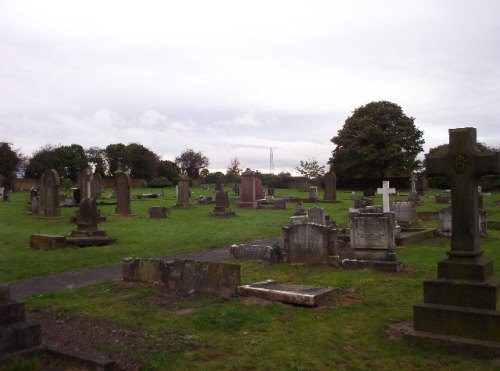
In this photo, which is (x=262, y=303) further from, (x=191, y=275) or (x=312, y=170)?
(x=312, y=170)

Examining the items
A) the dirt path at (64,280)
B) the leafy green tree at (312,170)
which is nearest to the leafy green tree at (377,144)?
the leafy green tree at (312,170)

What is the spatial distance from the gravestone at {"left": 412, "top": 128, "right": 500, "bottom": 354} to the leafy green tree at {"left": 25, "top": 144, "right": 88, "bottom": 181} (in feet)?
214

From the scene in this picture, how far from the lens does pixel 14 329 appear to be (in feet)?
17.0

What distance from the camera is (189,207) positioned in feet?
105

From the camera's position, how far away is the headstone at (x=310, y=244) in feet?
37.5

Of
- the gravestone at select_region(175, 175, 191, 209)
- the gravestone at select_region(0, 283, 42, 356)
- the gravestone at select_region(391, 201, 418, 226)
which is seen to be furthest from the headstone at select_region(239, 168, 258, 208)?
the gravestone at select_region(0, 283, 42, 356)

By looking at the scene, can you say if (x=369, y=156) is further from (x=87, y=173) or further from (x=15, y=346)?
(x=15, y=346)

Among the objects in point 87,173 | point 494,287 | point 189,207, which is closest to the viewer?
point 494,287

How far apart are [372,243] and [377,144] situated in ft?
160

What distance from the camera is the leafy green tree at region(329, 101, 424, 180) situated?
56375 millimetres

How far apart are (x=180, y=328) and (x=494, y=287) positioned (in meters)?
3.97

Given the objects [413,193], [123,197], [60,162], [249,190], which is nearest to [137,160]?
[60,162]

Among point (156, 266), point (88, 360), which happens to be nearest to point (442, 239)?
point (156, 266)

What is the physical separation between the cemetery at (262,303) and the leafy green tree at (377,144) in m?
42.7
